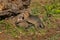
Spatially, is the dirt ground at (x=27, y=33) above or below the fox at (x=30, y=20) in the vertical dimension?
below

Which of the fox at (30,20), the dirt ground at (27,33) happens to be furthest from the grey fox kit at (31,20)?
the dirt ground at (27,33)

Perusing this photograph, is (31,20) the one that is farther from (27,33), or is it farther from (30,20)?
(27,33)

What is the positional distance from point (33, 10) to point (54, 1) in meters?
1.79

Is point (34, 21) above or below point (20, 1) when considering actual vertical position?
below

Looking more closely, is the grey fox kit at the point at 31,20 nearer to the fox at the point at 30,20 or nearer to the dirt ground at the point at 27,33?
the fox at the point at 30,20

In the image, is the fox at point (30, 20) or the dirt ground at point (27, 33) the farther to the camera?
the fox at point (30, 20)

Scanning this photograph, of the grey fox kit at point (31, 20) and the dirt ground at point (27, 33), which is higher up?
the grey fox kit at point (31, 20)

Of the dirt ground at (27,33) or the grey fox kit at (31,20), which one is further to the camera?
the grey fox kit at (31,20)

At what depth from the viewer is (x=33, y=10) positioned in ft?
27.1

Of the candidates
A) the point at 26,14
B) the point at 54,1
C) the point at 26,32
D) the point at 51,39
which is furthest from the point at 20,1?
the point at 54,1

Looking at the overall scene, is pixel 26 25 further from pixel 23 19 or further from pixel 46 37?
pixel 46 37

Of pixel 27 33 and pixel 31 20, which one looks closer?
pixel 27 33

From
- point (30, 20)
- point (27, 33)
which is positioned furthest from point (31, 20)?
point (27, 33)

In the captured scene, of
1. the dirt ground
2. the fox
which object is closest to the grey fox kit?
the fox
